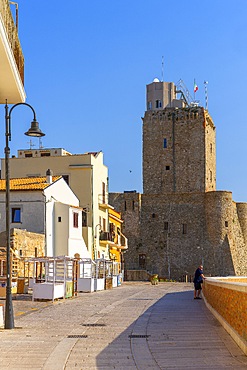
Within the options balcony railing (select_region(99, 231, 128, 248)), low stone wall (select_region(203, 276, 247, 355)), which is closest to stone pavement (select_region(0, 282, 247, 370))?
low stone wall (select_region(203, 276, 247, 355))

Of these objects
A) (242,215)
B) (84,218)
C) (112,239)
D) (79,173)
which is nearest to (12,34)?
(84,218)

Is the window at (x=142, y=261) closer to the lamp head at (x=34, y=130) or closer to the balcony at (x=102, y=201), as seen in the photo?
the balcony at (x=102, y=201)

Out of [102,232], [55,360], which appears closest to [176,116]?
[102,232]

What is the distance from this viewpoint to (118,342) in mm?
13195

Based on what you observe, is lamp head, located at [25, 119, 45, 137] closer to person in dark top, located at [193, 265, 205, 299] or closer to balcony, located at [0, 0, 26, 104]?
balcony, located at [0, 0, 26, 104]

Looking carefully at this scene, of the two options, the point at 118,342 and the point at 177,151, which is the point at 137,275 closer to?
the point at 177,151

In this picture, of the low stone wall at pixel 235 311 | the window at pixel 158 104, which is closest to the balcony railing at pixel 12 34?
the low stone wall at pixel 235 311

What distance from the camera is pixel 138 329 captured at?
15.5m

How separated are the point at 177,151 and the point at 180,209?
7915mm

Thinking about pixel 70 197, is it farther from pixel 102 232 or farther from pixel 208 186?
pixel 208 186

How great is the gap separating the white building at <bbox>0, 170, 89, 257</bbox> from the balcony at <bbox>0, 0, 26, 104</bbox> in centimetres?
2726

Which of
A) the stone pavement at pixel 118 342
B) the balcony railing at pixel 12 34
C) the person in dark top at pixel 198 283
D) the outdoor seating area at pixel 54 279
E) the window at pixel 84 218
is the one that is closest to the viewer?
the balcony railing at pixel 12 34

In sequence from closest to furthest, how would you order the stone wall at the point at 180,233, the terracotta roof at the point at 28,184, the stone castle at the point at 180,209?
1. the terracotta roof at the point at 28,184
2. the stone wall at the point at 180,233
3. the stone castle at the point at 180,209

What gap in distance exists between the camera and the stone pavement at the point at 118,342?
1064 centimetres
